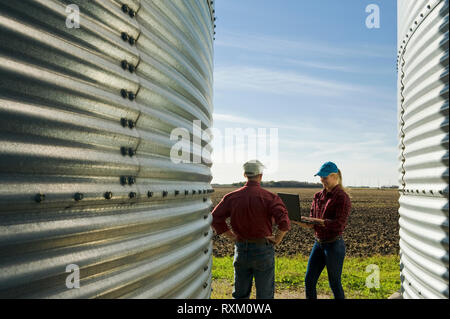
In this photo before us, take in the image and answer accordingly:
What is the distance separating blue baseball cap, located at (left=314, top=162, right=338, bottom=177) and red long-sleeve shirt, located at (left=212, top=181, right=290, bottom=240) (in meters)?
0.83

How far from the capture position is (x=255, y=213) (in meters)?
4.14

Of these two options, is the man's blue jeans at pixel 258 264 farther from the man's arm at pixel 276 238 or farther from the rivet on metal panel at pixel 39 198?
the rivet on metal panel at pixel 39 198

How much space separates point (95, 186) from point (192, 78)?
1713 millimetres

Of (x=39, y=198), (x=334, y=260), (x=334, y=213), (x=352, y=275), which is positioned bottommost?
(x=352, y=275)

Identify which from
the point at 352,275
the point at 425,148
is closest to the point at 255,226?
the point at 425,148

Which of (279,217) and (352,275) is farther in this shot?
(352,275)

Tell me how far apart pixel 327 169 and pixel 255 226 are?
1.29 meters

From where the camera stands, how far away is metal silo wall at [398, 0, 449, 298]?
211 centimetres

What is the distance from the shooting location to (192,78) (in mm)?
3264

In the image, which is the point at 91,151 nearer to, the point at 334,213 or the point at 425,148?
the point at 425,148

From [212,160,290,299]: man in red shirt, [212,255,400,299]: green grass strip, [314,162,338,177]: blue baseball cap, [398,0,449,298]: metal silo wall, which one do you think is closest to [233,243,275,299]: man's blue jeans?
[212,160,290,299]: man in red shirt

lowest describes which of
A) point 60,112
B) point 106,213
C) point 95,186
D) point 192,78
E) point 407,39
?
point 106,213
